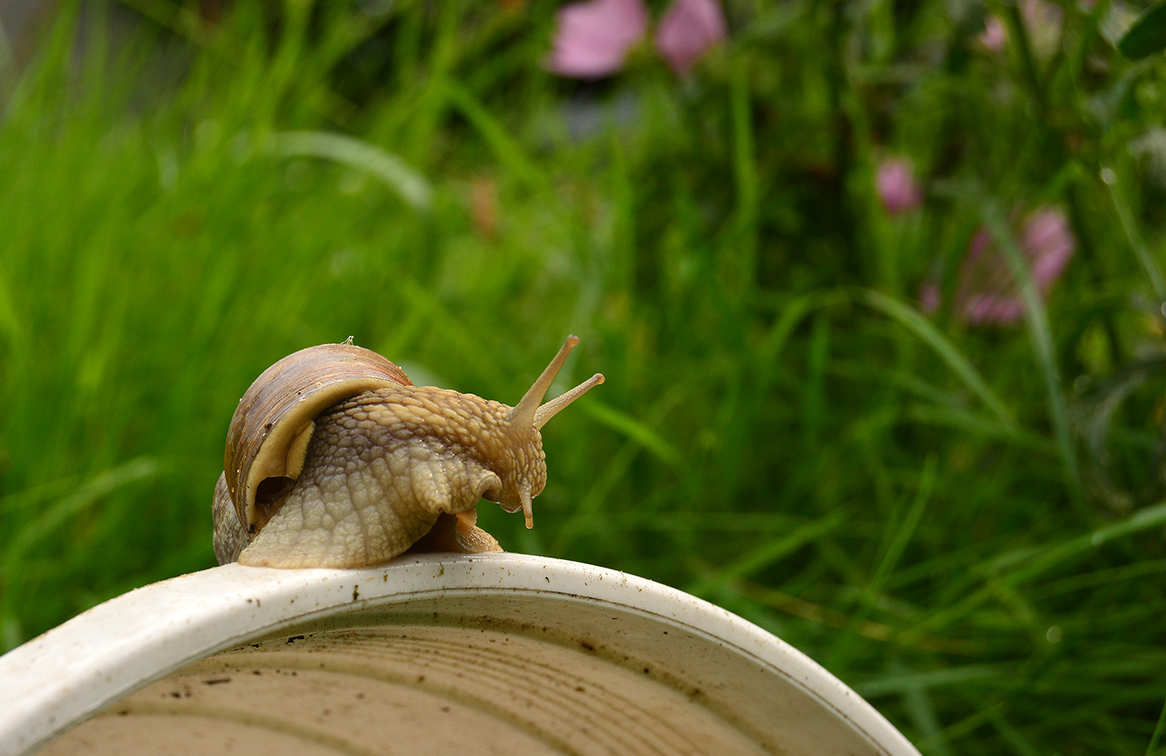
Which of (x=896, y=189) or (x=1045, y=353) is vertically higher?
(x=896, y=189)

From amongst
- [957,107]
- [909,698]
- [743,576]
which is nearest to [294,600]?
[909,698]

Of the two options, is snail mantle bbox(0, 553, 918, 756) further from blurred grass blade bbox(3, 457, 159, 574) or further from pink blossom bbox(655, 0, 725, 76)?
pink blossom bbox(655, 0, 725, 76)

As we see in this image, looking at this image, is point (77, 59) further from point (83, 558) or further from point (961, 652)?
point (961, 652)

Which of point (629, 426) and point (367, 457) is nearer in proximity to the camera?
point (367, 457)

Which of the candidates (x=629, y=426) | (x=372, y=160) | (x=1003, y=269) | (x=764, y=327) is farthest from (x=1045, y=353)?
(x=372, y=160)

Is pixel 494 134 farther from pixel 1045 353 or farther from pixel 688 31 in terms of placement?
pixel 1045 353

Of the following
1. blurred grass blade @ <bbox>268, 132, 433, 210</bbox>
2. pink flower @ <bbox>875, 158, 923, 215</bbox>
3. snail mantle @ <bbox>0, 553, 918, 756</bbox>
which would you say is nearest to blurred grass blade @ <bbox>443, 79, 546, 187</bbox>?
blurred grass blade @ <bbox>268, 132, 433, 210</bbox>
